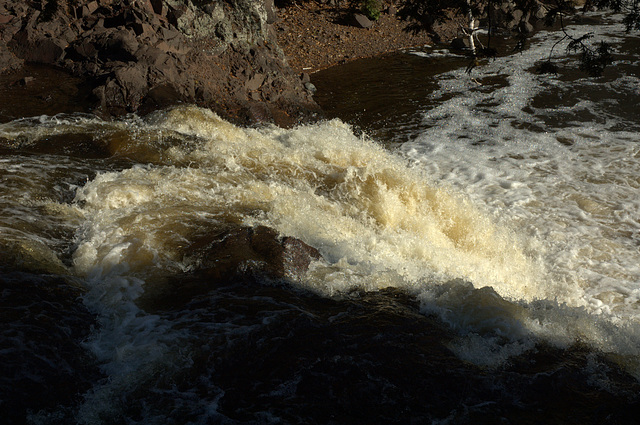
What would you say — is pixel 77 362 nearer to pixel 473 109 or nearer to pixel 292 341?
pixel 292 341

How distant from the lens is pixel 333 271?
507cm

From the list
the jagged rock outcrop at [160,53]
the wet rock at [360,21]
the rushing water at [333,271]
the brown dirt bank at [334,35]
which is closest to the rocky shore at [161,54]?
the jagged rock outcrop at [160,53]

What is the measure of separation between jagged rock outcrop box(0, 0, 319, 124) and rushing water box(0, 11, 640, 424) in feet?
2.67

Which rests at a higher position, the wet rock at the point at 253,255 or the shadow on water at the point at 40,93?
the shadow on water at the point at 40,93

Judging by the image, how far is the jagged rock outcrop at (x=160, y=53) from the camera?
935 cm

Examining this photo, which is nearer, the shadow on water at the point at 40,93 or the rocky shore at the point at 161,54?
the shadow on water at the point at 40,93

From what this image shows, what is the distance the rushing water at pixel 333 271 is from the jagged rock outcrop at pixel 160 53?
81 cm

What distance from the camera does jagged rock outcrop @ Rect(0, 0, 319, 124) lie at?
935 centimetres

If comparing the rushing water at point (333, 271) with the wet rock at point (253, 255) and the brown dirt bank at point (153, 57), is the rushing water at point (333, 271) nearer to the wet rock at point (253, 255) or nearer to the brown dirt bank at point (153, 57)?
the wet rock at point (253, 255)

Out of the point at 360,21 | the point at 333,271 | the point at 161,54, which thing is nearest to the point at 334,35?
the point at 360,21

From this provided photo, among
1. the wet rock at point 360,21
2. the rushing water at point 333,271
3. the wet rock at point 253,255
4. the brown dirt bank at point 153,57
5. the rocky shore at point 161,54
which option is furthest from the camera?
the wet rock at point 360,21

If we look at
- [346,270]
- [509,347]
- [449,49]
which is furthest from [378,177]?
[449,49]

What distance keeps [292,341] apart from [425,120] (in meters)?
8.45

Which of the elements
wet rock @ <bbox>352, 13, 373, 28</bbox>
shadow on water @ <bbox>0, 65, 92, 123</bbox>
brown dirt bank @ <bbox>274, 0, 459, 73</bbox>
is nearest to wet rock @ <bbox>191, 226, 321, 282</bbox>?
shadow on water @ <bbox>0, 65, 92, 123</bbox>
